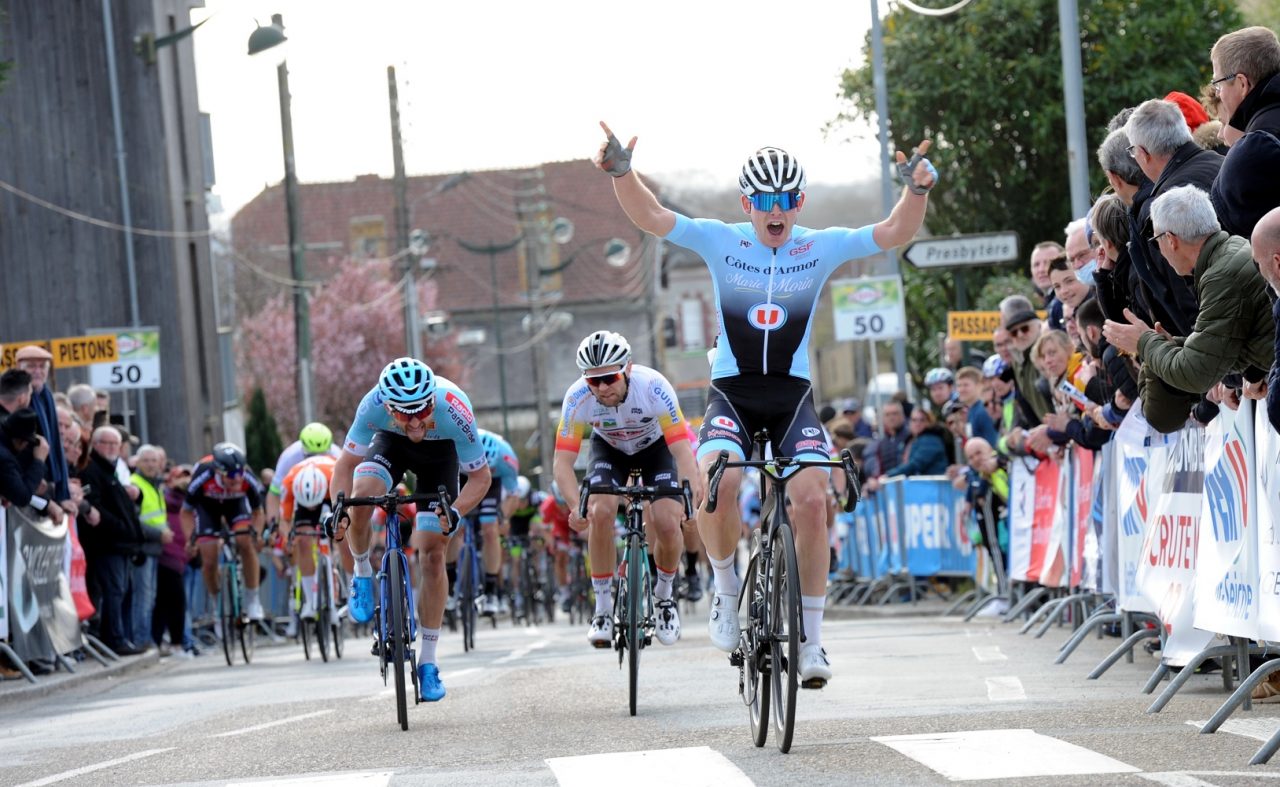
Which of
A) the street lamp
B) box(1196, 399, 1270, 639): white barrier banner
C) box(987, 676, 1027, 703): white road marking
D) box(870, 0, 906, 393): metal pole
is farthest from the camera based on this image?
the street lamp

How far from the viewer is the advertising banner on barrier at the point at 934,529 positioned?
21078 mm

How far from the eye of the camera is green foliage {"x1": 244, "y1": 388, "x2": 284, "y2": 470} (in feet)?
147

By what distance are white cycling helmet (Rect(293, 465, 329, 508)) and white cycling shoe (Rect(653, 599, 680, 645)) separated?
7155mm

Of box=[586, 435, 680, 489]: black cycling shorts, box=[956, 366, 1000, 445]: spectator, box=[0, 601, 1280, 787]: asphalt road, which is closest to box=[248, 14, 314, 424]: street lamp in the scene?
box=[956, 366, 1000, 445]: spectator

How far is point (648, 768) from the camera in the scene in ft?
25.9

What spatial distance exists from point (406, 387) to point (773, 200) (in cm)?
245

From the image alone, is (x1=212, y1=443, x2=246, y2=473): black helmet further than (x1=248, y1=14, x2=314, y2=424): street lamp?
No

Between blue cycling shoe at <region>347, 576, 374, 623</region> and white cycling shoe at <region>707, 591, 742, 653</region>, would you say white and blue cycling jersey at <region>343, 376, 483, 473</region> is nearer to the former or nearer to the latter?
blue cycling shoe at <region>347, 576, 374, 623</region>

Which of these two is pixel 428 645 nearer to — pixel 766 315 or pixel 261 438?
pixel 766 315

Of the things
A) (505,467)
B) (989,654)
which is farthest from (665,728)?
(505,467)

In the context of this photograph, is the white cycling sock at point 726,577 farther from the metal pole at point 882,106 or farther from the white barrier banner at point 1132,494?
the metal pole at point 882,106

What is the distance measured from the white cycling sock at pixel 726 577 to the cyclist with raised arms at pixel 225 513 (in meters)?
10.9

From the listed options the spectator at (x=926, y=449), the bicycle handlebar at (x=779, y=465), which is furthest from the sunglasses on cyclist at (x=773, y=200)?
the spectator at (x=926, y=449)

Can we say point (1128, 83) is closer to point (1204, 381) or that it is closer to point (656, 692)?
point (656, 692)
